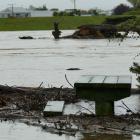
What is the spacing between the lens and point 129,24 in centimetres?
970

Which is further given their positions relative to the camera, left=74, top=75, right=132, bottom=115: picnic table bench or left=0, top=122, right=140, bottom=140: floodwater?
left=74, top=75, right=132, bottom=115: picnic table bench

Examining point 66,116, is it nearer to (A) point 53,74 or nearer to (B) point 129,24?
(B) point 129,24

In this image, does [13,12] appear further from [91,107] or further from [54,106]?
[54,106]

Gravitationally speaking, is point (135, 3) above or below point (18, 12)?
above

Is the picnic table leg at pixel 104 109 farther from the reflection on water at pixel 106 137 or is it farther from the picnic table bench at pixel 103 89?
the reflection on water at pixel 106 137

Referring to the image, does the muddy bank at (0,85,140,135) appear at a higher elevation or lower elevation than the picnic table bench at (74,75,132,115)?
lower

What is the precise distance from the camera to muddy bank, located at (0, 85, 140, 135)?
884cm

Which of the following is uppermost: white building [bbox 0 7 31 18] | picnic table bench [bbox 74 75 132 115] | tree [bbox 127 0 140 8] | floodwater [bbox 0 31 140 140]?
tree [bbox 127 0 140 8]

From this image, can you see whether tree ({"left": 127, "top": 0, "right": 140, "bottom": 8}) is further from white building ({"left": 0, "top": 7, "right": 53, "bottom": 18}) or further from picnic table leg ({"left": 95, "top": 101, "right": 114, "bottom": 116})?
white building ({"left": 0, "top": 7, "right": 53, "bottom": 18})

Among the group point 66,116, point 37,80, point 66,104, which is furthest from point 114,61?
point 66,116

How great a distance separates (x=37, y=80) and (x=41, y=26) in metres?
51.7

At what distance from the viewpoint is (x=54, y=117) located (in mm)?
9617

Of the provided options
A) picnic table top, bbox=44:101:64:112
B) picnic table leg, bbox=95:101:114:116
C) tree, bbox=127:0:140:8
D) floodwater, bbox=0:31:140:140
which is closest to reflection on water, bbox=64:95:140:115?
floodwater, bbox=0:31:140:140

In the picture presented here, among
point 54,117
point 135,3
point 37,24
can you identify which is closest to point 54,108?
point 54,117
